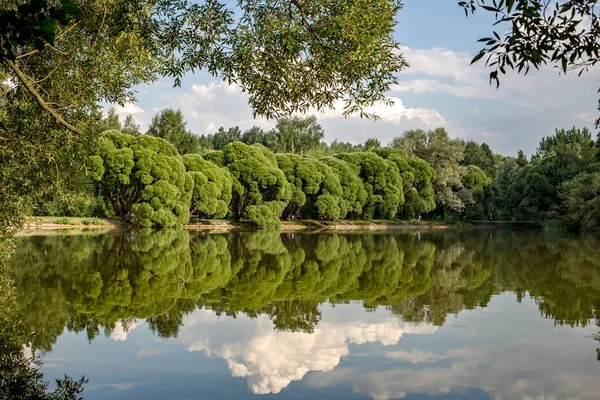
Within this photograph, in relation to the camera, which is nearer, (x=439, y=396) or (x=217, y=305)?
(x=439, y=396)

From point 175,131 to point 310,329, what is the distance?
62.6 meters

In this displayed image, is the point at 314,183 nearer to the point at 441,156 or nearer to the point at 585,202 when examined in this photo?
the point at 441,156

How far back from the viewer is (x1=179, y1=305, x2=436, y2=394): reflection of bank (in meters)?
7.61

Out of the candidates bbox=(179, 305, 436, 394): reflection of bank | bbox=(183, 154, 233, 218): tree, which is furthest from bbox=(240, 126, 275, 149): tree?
bbox=(179, 305, 436, 394): reflection of bank

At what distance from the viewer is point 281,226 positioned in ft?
167

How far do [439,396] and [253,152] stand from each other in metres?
43.9

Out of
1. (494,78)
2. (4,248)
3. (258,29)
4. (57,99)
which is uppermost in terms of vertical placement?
(258,29)

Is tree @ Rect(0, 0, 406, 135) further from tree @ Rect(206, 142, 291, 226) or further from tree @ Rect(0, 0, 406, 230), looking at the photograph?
tree @ Rect(206, 142, 291, 226)

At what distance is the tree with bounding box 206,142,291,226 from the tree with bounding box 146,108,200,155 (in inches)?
765

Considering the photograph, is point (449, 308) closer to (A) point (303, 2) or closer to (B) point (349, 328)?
(B) point (349, 328)

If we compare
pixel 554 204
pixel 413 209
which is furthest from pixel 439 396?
pixel 554 204

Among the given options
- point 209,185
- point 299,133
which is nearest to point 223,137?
point 299,133

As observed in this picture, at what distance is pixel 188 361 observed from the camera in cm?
807

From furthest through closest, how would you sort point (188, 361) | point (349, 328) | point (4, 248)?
point (4, 248) < point (349, 328) < point (188, 361)
